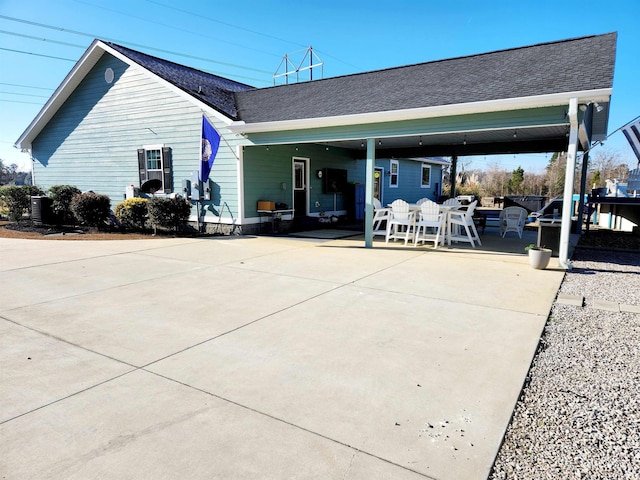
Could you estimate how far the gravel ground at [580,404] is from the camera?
1936 mm

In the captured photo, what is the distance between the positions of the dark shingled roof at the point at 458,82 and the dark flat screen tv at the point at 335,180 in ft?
11.4

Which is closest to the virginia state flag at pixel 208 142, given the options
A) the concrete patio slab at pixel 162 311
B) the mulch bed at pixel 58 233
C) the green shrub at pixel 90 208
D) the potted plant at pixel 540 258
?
the mulch bed at pixel 58 233

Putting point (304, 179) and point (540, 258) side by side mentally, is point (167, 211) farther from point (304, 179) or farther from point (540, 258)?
point (540, 258)

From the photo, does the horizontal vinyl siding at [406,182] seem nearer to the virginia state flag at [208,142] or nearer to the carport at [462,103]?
the carport at [462,103]

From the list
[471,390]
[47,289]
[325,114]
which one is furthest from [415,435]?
[325,114]

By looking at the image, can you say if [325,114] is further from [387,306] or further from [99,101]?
[99,101]

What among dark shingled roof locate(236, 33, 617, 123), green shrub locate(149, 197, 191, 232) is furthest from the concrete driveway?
green shrub locate(149, 197, 191, 232)

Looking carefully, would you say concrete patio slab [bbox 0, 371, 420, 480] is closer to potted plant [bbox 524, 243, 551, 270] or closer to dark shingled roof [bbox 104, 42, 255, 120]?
potted plant [bbox 524, 243, 551, 270]

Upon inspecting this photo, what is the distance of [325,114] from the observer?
8.77 metres

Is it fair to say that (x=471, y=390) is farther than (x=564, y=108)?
No

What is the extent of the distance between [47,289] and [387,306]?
441cm

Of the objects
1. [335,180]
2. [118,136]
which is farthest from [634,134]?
[118,136]

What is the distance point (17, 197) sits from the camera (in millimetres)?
13125

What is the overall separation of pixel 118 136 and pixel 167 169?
2622mm
